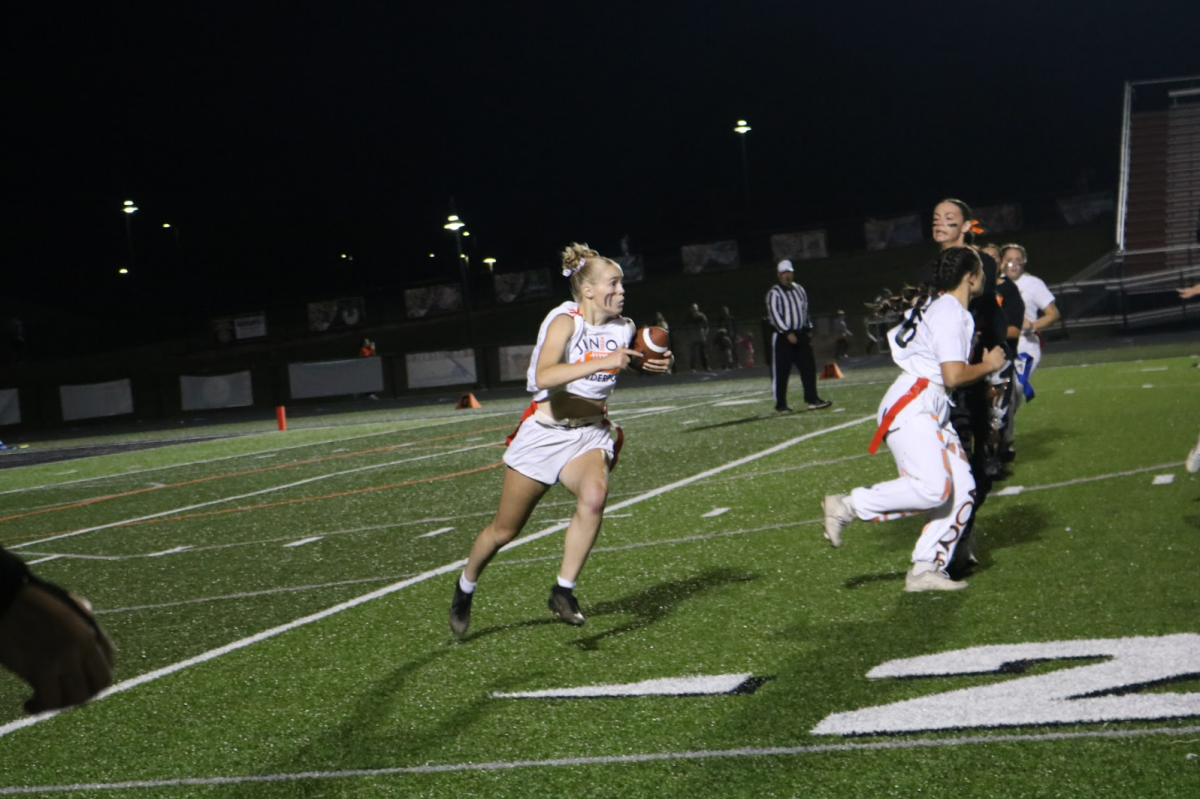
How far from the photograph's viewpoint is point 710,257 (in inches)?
2103

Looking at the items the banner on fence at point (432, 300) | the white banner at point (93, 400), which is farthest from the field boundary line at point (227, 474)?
the banner on fence at point (432, 300)

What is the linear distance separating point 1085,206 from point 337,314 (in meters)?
29.9

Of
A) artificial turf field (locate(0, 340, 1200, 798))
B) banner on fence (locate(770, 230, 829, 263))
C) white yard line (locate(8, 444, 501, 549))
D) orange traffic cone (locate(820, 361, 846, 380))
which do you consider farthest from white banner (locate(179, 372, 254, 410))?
artificial turf field (locate(0, 340, 1200, 798))

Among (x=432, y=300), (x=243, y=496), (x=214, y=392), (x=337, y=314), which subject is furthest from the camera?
(x=337, y=314)

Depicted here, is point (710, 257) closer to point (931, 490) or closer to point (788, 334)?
point (788, 334)

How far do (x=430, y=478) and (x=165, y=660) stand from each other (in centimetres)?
679

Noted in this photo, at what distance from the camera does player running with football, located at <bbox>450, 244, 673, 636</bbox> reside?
5.71m

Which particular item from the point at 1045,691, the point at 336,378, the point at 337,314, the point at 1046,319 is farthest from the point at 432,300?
the point at 1045,691

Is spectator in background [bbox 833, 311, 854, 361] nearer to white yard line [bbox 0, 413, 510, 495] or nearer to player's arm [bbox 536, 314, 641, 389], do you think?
white yard line [bbox 0, 413, 510, 495]

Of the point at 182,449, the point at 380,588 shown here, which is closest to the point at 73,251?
the point at 182,449

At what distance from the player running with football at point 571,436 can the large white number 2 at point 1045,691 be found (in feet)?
5.08

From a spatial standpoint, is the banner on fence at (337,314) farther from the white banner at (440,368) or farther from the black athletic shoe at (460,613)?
the black athletic shoe at (460,613)

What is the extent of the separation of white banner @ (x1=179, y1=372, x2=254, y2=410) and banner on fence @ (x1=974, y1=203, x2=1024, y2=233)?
28.5m

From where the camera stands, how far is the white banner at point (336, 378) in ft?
118
